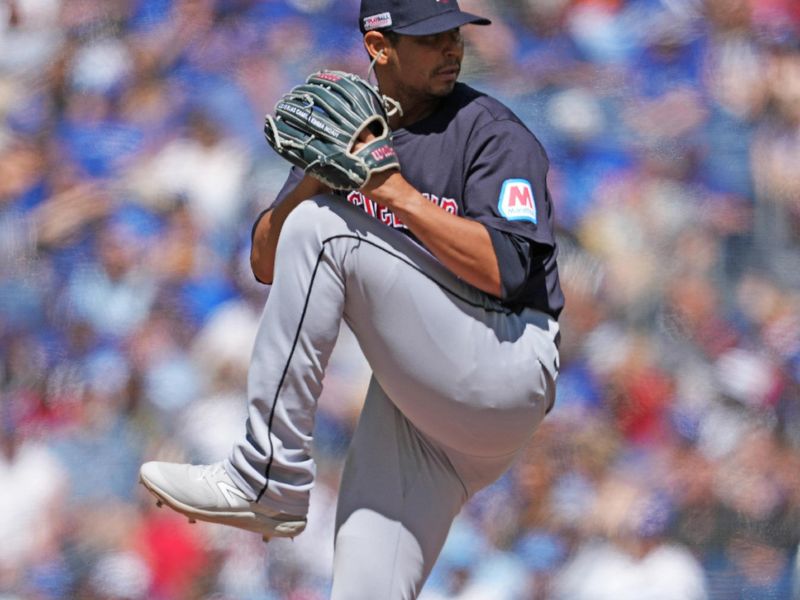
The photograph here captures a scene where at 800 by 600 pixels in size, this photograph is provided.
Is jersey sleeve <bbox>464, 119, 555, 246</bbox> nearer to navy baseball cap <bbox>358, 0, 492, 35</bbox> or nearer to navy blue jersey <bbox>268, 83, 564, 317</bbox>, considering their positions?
navy blue jersey <bbox>268, 83, 564, 317</bbox>

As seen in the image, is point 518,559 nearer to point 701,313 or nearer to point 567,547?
point 567,547

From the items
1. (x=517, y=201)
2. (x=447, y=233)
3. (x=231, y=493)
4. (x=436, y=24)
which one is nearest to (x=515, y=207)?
(x=517, y=201)

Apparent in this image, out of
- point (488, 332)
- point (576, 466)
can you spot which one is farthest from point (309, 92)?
point (576, 466)

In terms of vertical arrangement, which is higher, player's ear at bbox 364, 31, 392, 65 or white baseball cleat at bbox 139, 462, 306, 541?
player's ear at bbox 364, 31, 392, 65

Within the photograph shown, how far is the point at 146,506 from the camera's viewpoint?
3.90 metres

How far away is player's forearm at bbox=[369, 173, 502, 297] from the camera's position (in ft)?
8.10

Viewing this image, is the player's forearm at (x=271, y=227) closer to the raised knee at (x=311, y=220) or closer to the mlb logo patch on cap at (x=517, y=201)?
the raised knee at (x=311, y=220)

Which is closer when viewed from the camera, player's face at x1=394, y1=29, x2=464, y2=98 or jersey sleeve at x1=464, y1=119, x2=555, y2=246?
jersey sleeve at x1=464, y1=119, x2=555, y2=246

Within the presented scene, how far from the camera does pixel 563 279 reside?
3.88m

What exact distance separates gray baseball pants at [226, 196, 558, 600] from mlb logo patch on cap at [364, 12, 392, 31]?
44 centimetres

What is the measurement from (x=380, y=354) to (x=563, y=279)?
1.44 meters

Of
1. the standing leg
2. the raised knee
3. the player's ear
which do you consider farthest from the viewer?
the player's ear

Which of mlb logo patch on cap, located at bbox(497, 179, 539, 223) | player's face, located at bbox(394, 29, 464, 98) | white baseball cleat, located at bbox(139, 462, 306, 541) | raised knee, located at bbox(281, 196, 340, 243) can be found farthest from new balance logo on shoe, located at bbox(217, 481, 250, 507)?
player's face, located at bbox(394, 29, 464, 98)

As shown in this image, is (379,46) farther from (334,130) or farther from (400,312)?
(400,312)
